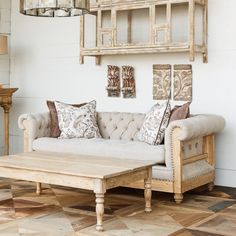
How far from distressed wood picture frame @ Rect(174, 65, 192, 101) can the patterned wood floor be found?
113cm

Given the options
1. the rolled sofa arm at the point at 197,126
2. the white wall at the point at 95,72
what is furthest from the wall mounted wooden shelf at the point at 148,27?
the rolled sofa arm at the point at 197,126

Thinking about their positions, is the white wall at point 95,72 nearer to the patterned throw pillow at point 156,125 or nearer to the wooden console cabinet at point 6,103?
the wooden console cabinet at point 6,103

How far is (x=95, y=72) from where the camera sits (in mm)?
6406

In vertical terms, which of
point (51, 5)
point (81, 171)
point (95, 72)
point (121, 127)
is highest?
point (51, 5)

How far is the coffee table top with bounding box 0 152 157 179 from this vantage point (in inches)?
148

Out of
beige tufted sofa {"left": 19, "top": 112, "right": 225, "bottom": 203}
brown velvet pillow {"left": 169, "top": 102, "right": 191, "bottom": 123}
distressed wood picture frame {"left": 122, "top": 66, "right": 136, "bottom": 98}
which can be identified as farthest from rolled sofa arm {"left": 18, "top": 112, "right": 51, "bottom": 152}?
brown velvet pillow {"left": 169, "top": 102, "right": 191, "bottom": 123}

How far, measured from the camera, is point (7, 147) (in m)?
6.71

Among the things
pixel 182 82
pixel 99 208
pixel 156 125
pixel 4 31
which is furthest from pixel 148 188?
pixel 4 31

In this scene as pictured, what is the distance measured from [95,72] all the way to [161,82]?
102 cm

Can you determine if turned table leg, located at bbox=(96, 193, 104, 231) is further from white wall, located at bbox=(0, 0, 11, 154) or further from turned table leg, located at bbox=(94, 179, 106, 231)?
white wall, located at bbox=(0, 0, 11, 154)

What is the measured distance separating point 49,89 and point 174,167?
2.86 metres

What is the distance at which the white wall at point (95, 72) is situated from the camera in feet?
17.7

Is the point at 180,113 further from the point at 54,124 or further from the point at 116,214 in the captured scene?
the point at 54,124

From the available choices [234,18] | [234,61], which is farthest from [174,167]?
[234,18]
